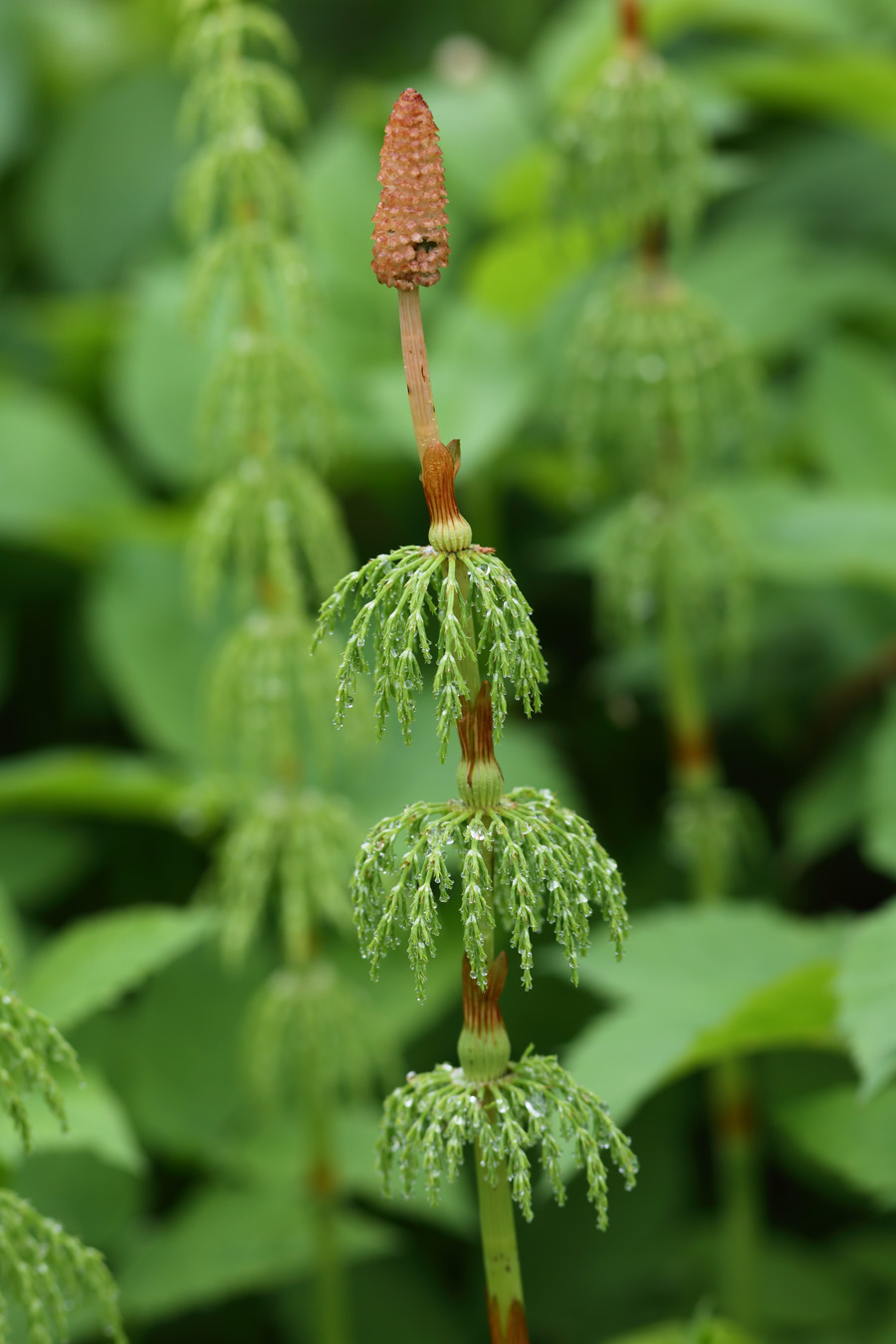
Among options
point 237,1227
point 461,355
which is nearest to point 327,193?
point 461,355

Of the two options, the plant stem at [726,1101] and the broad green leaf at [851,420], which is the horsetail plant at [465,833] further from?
the broad green leaf at [851,420]

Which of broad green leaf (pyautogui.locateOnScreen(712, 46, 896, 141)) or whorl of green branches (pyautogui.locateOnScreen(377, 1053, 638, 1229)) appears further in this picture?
broad green leaf (pyautogui.locateOnScreen(712, 46, 896, 141))

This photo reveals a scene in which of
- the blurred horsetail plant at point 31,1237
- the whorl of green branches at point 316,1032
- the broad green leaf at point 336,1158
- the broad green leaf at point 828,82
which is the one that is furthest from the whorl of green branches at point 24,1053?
the broad green leaf at point 828,82

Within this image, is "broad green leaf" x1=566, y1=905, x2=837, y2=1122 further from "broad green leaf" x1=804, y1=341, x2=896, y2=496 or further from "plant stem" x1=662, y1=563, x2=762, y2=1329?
"broad green leaf" x1=804, y1=341, x2=896, y2=496

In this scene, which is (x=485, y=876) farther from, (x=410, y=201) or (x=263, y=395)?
(x=263, y=395)

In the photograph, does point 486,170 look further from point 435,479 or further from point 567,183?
point 435,479

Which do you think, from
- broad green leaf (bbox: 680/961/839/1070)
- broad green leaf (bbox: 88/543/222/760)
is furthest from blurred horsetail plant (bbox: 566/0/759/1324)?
broad green leaf (bbox: 88/543/222/760)
